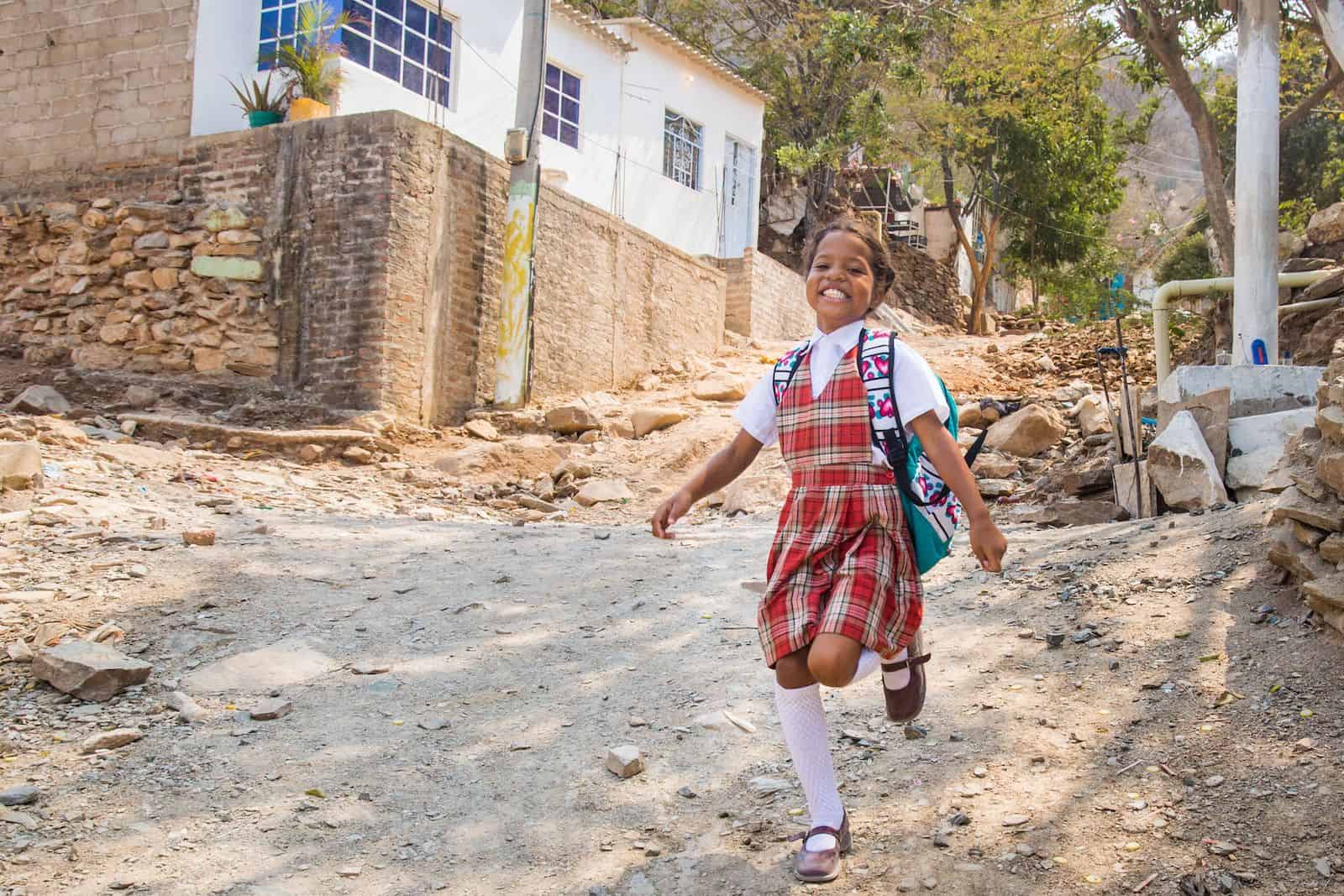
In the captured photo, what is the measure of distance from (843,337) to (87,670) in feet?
9.26

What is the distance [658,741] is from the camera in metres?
3.63

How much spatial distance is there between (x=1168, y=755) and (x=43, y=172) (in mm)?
11791

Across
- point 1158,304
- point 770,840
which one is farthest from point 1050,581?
point 1158,304

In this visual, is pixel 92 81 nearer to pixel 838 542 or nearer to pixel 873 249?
pixel 873 249

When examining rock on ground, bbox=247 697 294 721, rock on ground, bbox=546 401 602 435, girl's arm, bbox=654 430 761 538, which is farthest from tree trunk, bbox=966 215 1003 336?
girl's arm, bbox=654 430 761 538

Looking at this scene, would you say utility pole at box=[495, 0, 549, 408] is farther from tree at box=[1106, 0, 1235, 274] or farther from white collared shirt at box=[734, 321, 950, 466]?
white collared shirt at box=[734, 321, 950, 466]

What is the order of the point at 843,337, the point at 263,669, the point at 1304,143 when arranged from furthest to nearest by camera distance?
the point at 1304,143
the point at 263,669
the point at 843,337

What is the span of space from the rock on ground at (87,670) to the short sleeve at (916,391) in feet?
9.49

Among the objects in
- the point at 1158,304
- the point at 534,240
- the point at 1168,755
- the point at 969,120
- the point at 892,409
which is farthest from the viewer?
the point at 969,120

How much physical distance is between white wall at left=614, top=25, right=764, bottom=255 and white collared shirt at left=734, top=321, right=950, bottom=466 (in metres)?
14.1

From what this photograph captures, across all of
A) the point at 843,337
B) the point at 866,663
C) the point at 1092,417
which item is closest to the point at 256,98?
the point at 1092,417

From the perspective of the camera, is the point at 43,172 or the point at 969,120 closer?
the point at 43,172

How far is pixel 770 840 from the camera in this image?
2.92 m

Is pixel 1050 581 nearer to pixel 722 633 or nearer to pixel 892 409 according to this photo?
pixel 722 633
